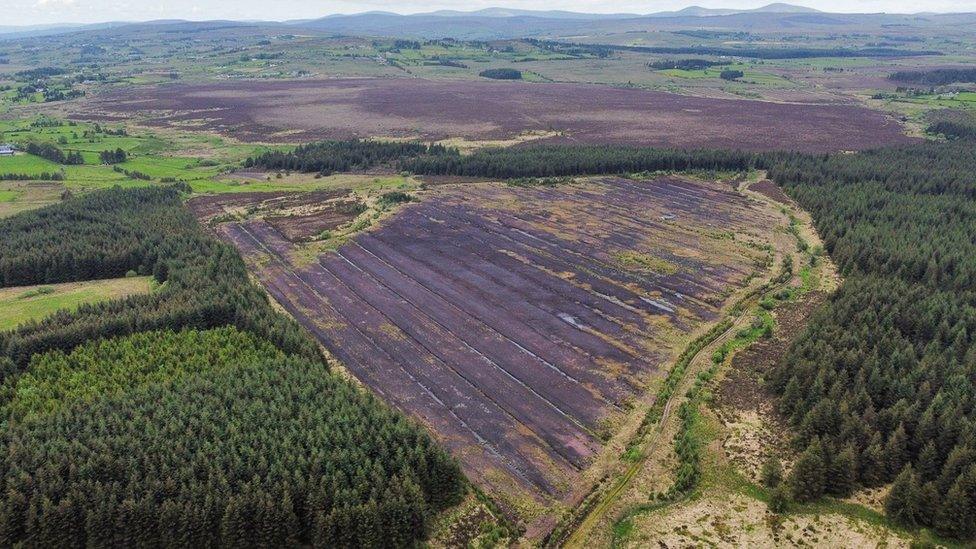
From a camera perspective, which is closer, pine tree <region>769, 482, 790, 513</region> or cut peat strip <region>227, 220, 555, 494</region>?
pine tree <region>769, 482, 790, 513</region>

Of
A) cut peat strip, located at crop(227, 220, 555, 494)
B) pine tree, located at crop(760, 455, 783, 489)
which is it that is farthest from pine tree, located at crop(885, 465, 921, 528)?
cut peat strip, located at crop(227, 220, 555, 494)

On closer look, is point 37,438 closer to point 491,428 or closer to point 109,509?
point 109,509

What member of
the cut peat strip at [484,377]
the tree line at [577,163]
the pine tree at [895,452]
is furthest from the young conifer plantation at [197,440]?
the tree line at [577,163]

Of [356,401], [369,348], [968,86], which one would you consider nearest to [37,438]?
[356,401]

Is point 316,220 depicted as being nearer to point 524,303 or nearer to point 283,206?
point 283,206

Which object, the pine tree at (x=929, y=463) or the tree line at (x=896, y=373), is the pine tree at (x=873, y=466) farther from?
the pine tree at (x=929, y=463)

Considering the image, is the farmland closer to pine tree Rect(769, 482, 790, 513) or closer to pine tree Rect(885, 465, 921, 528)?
pine tree Rect(769, 482, 790, 513)
